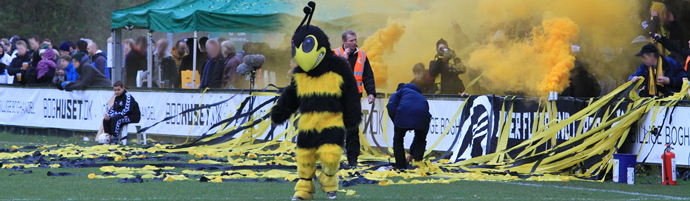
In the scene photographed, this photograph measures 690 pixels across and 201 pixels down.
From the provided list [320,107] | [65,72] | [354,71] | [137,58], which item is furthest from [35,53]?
[320,107]

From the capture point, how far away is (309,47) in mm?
7969

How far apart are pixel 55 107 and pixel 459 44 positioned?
924 cm

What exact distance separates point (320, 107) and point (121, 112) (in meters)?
9.28

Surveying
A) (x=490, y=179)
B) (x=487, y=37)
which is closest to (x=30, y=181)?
(x=490, y=179)

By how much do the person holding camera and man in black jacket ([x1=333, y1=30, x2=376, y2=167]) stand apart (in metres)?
3.22

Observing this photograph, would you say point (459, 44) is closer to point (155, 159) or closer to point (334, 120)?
point (155, 159)

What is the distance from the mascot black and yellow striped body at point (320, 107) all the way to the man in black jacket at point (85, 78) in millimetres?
11534

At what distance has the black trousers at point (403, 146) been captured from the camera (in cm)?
1107

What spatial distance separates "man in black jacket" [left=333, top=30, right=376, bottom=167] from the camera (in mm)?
11633

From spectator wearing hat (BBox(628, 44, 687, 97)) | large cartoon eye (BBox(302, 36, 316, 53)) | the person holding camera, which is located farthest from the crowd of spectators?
large cartoon eye (BBox(302, 36, 316, 53))

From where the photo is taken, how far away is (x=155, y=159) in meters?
12.8

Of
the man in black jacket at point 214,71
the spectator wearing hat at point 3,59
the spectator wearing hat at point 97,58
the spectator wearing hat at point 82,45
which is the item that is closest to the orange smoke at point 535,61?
the man in black jacket at point 214,71

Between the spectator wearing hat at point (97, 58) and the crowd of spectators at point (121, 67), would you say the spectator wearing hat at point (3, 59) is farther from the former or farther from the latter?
the spectator wearing hat at point (97, 58)

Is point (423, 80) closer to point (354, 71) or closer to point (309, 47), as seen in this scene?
point (354, 71)
